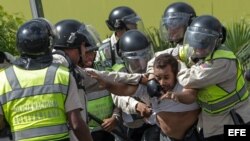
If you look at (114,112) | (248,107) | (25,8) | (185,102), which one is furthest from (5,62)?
(25,8)

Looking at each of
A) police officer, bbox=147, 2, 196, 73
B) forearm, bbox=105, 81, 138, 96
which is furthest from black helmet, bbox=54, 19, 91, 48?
police officer, bbox=147, 2, 196, 73

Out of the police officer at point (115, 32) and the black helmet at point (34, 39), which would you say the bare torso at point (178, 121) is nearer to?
the police officer at point (115, 32)

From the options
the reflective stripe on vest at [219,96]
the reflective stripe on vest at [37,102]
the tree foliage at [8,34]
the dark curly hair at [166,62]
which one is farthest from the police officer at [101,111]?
the tree foliage at [8,34]

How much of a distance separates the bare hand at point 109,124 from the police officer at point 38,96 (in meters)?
1.46

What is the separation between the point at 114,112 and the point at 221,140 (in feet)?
3.92

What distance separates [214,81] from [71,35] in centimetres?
110

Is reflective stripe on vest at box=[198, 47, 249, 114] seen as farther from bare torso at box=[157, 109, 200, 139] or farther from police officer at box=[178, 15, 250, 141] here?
bare torso at box=[157, 109, 200, 139]

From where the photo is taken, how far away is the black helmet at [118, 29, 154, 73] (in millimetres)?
5746

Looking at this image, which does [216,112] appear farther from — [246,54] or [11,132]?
[246,54]

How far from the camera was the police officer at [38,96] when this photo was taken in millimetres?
4395

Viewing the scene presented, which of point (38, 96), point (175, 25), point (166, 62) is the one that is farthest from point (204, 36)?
point (38, 96)

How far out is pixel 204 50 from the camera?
16.8 ft

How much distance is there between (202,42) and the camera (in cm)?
511

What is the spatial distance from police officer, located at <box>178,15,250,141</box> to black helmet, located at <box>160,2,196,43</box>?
1.91 feet
